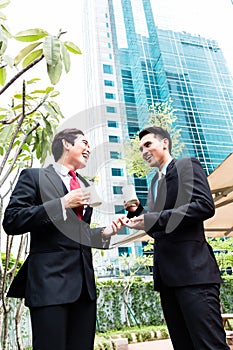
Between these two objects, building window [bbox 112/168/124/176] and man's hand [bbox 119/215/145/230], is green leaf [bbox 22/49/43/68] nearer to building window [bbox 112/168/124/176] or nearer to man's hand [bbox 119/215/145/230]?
building window [bbox 112/168/124/176]

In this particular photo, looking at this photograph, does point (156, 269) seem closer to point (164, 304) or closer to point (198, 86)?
point (164, 304)

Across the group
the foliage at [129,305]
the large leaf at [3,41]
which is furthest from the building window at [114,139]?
the foliage at [129,305]

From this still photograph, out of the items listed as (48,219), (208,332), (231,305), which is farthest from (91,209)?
(231,305)

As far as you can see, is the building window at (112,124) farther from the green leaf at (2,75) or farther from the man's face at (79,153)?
the green leaf at (2,75)

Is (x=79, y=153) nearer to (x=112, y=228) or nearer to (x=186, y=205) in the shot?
(x=112, y=228)

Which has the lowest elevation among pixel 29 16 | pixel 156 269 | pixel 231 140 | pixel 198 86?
pixel 156 269

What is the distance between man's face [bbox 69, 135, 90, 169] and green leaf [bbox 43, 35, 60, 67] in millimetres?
366

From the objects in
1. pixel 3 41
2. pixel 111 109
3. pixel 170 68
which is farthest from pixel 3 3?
pixel 170 68

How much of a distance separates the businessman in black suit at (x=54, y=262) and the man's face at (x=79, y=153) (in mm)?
120

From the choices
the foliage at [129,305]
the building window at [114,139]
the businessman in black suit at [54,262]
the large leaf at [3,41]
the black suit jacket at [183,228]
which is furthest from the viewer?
the foliage at [129,305]

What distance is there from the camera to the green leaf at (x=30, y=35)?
4.88 feet

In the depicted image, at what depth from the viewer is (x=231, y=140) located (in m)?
28.0

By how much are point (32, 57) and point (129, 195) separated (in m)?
0.85

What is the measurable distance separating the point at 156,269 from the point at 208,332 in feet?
1.03
